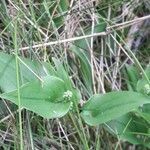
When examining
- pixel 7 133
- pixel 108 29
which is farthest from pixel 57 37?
pixel 7 133

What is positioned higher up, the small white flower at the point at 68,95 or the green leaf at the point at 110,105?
the small white flower at the point at 68,95

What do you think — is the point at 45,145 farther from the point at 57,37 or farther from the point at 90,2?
the point at 90,2

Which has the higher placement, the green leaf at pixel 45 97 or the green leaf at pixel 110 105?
the green leaf at pixel 45 97

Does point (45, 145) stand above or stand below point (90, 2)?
below

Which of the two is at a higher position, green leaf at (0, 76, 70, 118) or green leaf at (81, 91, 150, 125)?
green leaf at (0, 76, 70, 118)
